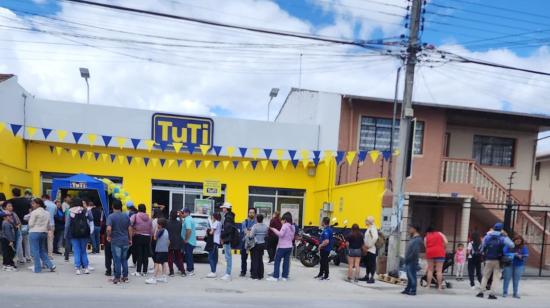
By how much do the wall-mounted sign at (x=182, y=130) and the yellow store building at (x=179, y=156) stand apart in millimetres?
40

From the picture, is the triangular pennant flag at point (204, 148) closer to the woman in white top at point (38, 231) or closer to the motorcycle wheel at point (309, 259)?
the motorcycle wheel at point (309, 259)

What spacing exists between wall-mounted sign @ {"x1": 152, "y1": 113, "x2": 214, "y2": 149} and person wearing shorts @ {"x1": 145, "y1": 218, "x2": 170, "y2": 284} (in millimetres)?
8725

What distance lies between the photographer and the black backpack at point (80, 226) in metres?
9.48

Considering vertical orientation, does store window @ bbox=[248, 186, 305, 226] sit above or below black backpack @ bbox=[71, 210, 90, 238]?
below

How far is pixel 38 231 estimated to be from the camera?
941 centimetres

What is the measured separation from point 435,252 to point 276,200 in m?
10.1

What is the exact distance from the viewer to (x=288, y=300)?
8586 mm

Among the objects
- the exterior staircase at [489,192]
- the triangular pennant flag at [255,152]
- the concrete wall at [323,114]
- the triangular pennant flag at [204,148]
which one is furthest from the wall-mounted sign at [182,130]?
the exterior staircase at [489,192]

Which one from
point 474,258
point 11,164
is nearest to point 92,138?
point 11,164

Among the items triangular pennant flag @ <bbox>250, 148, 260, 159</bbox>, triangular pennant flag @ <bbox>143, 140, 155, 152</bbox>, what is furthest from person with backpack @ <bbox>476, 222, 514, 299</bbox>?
triangular pennant flag @ <bbox>143, 140, 155, 152</bbox>

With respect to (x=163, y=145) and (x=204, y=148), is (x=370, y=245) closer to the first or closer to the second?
(x=204, y=148)

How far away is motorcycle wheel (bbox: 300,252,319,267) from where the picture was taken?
1318cm

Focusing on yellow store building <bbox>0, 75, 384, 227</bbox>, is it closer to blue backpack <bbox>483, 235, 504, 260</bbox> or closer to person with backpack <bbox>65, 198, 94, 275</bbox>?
blue backpack <bbox>483, 235, 504, 260</bbox>

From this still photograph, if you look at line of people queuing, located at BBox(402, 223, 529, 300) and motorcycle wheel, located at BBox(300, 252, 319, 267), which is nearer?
line of people queuing, located at BBox(402, 223, 529, 300)
